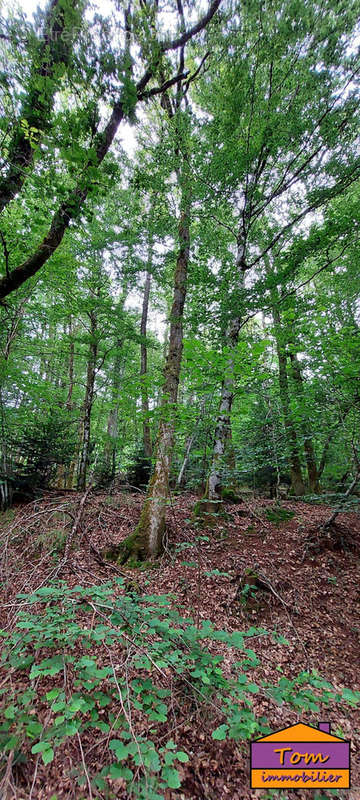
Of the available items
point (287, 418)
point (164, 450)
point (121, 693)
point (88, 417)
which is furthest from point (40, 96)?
point (88, 417)

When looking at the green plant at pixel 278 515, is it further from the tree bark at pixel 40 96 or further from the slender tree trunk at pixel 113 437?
the tree bark at pixel 40 96

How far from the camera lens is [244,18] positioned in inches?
204

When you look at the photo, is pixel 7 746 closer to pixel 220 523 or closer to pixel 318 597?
pixel 318 597

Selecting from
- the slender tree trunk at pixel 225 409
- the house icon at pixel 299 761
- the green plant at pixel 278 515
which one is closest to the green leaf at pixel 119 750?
the house icon at pixel 299 761

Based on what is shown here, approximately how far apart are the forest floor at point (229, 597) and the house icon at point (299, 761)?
0.08m

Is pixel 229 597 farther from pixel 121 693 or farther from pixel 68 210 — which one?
Answer: pixel 68 210

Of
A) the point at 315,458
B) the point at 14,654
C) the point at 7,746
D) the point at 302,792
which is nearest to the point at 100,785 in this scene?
the point at 7,746

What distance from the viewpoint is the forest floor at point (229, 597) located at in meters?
1.91

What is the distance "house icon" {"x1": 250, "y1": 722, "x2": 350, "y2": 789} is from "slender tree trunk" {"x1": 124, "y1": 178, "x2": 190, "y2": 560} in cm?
288

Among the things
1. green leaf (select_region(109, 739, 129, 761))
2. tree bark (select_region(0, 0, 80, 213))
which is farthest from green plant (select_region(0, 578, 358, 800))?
tree bark (select_region(0, 0, 80, 213))

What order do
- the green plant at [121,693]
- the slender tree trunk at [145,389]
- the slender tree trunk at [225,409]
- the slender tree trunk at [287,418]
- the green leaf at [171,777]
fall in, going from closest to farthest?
the green leaf at [171,777] → the green plant at [121,693] → the slender tree trunk at [145,389] → the slender tree trunk at [287,418] → the slender tree trunk at [225,409]

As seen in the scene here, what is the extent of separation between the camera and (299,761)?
188 centimetres

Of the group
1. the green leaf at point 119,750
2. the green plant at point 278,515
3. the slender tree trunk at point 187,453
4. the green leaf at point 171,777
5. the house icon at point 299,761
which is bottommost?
the house icon at point 299,761

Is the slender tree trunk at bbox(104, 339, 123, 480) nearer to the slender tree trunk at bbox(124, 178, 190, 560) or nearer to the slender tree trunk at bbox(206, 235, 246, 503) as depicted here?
the slender tree trunk at bbox(124, 178, 190, 560)
